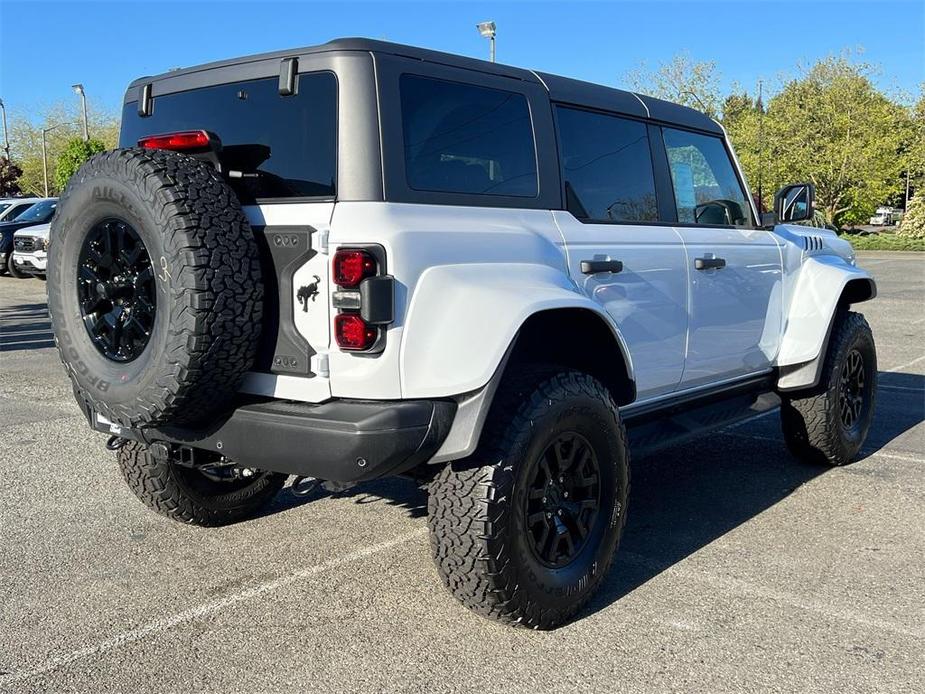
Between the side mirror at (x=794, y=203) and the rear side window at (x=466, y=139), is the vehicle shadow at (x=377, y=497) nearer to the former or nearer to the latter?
the rear side window at (x=466, y=139)

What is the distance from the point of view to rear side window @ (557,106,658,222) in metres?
3.93

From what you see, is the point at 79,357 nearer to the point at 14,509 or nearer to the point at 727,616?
the point at 14,509

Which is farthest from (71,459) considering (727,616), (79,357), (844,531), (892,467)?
(892,467)

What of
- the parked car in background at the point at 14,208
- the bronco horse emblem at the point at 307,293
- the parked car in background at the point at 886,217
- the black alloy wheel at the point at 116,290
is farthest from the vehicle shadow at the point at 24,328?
the parked car in background at the point at 886,217

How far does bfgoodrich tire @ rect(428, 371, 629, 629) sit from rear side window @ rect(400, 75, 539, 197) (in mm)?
764

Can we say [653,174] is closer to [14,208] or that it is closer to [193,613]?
[193,613]

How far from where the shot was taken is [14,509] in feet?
15.6

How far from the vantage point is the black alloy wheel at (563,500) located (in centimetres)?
342

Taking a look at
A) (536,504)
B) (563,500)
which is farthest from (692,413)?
(536,504)

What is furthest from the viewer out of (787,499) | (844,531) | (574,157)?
(787,499)

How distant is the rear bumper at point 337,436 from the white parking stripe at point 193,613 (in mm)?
706

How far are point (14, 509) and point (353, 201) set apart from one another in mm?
2894

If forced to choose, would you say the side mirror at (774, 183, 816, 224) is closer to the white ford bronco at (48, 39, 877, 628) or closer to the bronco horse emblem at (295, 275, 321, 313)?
the white ford bronco at (48, 39, 877, 628)

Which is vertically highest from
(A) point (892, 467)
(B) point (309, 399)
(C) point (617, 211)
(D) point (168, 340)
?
(C) point (617, 211)
